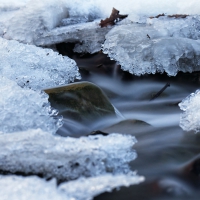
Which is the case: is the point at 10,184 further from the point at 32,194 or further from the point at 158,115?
the point at 158,115

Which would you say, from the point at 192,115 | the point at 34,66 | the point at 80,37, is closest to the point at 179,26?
the point at 80,37

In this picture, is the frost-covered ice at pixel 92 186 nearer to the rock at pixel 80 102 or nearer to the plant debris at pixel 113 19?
the rock at pixel 80 102

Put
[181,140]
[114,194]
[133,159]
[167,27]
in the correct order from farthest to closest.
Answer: [167,27]
[181,140]
[133,159]
[114,194]

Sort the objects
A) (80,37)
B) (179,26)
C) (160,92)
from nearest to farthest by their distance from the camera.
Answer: (160,92), (179,26), (80,37)

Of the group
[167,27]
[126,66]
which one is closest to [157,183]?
[126,66]

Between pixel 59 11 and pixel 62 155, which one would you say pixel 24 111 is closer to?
pixel 62 155

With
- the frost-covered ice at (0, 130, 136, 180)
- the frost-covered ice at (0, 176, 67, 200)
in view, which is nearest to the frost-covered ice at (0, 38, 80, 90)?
the frost-covered ice at (0, 130, 136, 180)
